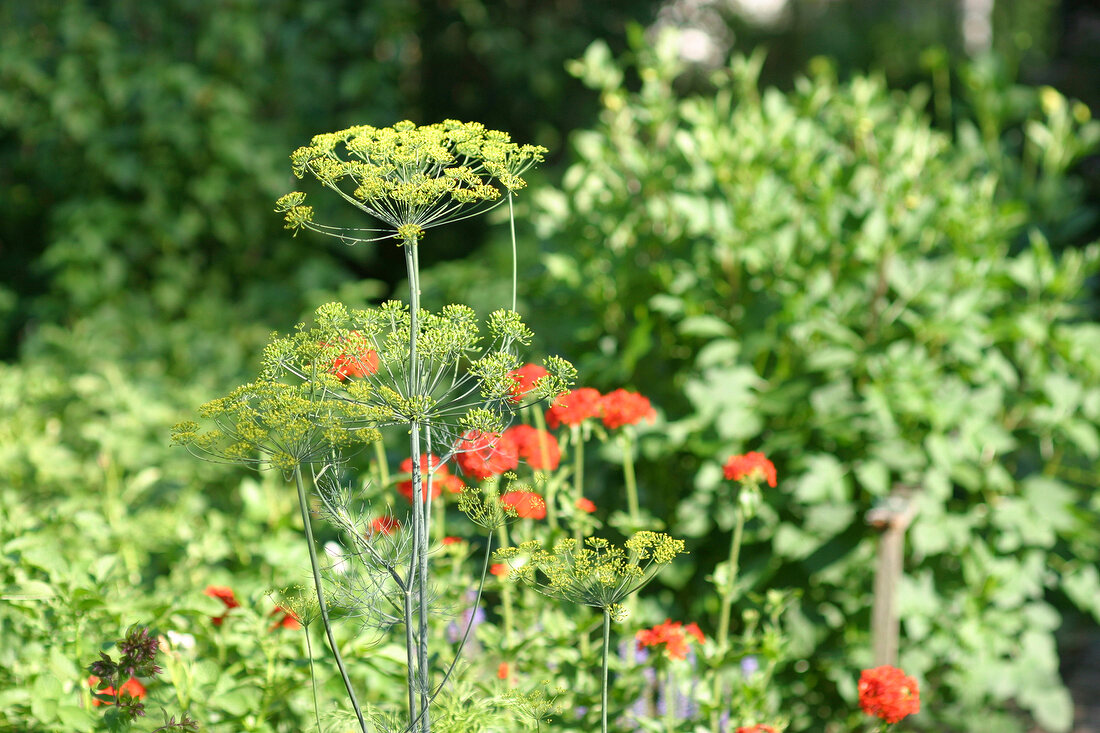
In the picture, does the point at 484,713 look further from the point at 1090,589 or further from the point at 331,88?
the point at 331,88

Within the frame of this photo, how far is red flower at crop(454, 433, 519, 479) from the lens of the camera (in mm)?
1084

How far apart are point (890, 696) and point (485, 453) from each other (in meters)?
0.66

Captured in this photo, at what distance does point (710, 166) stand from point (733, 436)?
2.29ft

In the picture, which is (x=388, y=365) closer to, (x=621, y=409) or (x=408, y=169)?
(x=408, y=169)

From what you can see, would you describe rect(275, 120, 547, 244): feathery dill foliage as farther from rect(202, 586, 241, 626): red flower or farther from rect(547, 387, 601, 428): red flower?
rect(202, 586, 241, 626): red flower

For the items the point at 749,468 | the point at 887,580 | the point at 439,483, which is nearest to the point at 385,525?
the point at 439,483

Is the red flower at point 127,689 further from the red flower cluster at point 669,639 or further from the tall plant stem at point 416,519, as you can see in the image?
the red flower cluster at point 669,639

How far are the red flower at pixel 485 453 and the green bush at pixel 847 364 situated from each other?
623 mm

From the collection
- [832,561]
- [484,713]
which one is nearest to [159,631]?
[484,713]

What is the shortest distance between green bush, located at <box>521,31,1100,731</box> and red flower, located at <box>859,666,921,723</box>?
1.96ft

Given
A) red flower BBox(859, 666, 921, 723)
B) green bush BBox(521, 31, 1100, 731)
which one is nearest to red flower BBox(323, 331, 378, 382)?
red flower BBox(859, 666, 921, 723)

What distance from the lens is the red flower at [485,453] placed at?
42.7 inches

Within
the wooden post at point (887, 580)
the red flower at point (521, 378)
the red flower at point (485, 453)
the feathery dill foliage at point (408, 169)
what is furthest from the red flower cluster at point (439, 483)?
the wooden post at point (887, 580)

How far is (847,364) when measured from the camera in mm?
2002
